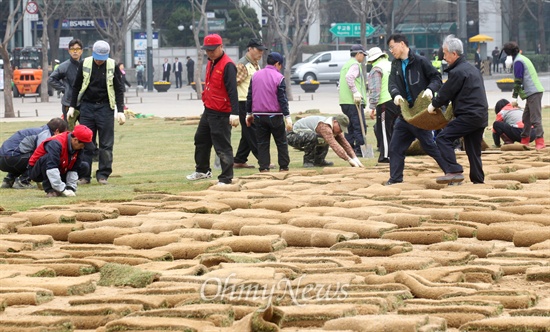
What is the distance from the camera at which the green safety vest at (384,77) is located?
46.0 ft

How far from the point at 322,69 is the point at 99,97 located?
131 ft

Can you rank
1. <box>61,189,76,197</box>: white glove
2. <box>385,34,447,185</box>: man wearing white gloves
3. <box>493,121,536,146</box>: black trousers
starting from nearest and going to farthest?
<box>61,189,76,197</box>: white glove, <box>385,34,447,185</box>: man wearing white gloves, <box>493,121,536,146</box>: black trousers

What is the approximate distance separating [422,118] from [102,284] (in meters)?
5.67

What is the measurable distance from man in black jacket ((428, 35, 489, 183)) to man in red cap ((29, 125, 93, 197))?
11.3ft

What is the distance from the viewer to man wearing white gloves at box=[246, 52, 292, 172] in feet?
43.0

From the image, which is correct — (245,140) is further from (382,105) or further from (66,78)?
(66,78)

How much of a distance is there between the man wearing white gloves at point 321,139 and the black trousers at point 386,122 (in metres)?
0.40

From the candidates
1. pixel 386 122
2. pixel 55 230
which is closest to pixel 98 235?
pixel 55 230

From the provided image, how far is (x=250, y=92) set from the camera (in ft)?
43.6

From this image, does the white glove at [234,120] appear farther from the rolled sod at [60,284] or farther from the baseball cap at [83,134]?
the rolled sod at [60,284]

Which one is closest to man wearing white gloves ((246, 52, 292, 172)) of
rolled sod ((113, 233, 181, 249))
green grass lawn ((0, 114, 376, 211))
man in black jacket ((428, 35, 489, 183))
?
green grass lawn ((0, 114, 376, 211))

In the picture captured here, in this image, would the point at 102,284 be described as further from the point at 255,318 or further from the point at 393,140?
the point at 393,140

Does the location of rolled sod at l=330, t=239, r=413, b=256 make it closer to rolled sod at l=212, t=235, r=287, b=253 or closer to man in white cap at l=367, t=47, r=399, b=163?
rolled sod at l=212, t=235, r=287, b=253

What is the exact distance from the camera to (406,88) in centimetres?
1190
